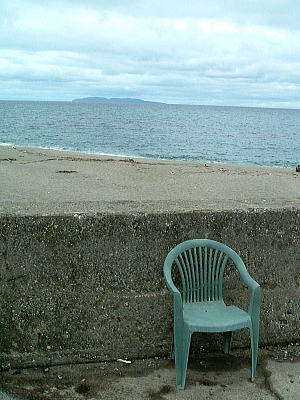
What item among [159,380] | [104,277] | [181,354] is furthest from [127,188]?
[181,354]

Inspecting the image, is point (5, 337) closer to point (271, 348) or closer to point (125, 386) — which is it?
point (125, 386)

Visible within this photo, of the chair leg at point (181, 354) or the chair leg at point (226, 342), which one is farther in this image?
the chair leg at point (226, 342)

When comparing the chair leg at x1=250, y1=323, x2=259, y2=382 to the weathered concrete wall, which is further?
the weathered concrete wall

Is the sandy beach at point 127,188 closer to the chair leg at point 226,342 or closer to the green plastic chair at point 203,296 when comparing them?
the green plastic chair at point 203,296

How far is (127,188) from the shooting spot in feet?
29.7

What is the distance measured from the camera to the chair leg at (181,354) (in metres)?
3.14

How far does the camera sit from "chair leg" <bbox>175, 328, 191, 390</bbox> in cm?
314

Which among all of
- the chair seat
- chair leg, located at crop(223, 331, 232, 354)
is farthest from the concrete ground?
the chair seat

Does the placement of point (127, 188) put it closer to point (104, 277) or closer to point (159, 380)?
point (104, 277)

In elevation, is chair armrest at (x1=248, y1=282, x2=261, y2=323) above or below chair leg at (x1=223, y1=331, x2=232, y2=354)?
above

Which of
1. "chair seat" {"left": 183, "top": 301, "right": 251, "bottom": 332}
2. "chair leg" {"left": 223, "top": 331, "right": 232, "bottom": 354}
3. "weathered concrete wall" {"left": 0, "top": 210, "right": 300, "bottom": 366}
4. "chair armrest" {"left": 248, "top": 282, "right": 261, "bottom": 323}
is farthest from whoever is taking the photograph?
"chair leg" {"left": 223, "top": 331, "right": 232, "bottom": 354}

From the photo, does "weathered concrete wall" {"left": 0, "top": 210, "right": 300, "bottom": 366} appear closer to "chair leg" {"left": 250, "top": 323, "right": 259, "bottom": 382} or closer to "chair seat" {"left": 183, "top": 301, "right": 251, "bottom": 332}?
"chair seat" {"left": 183, "top": 301, "right": 251, "bottom": 332}

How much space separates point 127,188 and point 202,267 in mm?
5647

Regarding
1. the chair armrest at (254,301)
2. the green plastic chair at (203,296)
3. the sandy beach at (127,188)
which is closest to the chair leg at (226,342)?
the green plastic chair at (203,296)
